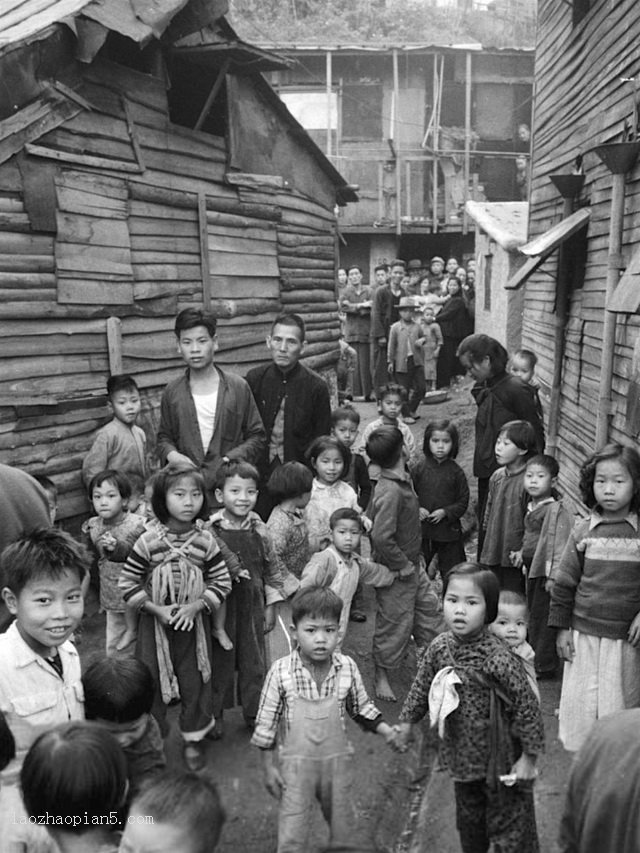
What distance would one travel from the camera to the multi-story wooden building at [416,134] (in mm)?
23656

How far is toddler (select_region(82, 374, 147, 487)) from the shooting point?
625cm

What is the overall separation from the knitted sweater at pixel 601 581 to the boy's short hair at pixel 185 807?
7.70 ft

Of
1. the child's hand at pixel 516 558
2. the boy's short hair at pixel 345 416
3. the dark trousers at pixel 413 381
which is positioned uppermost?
the boy's short hair at pixel 345 416

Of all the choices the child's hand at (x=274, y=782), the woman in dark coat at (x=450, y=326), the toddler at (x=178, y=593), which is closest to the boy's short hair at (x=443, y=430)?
the toddler at (x=178, y=593)

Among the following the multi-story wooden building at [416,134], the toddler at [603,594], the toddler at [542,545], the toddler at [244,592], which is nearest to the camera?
the toddler at [603,594]

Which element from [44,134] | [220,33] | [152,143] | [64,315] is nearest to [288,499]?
[64,315]

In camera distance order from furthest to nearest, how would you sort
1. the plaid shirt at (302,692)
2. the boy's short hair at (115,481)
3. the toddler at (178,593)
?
the boy's short hair at (115,481) → the toddler at (178,593) → the plaid shirt at (302,692)

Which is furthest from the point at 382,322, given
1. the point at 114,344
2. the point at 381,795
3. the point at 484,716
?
the point at 484,716

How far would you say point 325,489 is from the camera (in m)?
5.12

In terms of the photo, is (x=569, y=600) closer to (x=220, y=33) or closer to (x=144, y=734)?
(x=144, y=734)

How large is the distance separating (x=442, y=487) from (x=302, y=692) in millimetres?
2793

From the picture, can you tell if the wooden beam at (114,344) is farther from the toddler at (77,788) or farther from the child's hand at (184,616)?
the toddler at (77,788)

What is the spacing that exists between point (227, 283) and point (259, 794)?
237 inches

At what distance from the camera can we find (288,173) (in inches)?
399
